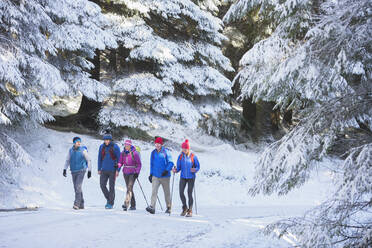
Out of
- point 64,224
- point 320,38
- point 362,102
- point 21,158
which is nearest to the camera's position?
point 362,102

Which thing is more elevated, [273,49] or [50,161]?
[273,49]

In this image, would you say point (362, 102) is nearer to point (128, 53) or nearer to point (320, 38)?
point (320, 38)

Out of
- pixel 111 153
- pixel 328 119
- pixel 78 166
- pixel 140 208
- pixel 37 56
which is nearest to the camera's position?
pixel 328 119

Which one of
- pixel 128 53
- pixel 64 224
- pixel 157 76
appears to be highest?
pixel 128 53

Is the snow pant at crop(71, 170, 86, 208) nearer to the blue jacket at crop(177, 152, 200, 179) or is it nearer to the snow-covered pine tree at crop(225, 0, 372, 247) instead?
the blue jacket at crop(177, 152, 200, 179)

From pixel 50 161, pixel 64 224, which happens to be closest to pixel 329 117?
pixel 64 224

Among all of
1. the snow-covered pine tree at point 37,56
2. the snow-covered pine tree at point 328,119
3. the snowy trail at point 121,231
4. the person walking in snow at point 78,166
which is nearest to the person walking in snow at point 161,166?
the snowy trail at point 121,231

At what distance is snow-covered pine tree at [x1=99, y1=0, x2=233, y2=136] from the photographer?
13.5m

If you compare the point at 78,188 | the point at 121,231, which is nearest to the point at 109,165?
the point at 78,188

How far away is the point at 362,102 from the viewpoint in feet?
14.2

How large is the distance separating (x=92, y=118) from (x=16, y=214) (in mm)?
7890

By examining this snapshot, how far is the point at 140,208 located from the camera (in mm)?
10820

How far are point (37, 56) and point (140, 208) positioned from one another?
17.3ft

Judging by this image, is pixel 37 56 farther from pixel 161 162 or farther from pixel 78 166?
pixel 161 162
